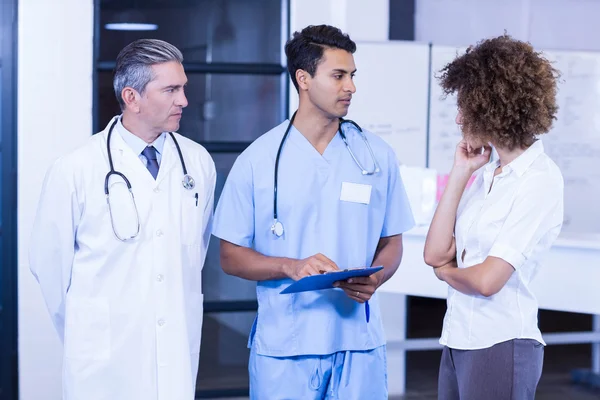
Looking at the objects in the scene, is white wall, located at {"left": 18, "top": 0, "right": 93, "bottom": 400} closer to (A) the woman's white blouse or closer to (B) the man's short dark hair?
(B) the man's short dark hair

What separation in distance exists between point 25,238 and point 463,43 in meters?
2.39

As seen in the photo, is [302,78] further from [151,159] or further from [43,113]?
[43,113]

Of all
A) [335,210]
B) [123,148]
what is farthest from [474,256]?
[123,148]

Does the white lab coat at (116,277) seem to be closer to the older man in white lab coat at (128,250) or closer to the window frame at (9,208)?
the older man in white lab coat at (128,250)

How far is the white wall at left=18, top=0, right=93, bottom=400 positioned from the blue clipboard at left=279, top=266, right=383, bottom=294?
6.49 ft

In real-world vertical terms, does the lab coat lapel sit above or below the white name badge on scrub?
above

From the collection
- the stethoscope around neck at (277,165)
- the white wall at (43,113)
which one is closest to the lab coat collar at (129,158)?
the stethoscope around neck at (277,165)

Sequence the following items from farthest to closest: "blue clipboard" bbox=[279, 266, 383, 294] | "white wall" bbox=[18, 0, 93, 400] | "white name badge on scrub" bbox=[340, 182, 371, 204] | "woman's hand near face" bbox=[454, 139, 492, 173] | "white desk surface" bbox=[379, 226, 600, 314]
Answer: "white wall" bbox=[18, 0, 93, 400], "white desk surface" bbox=[379, 226, 600, 314], "white name badge on scrub" bbox=[340, 182, 371, 204], "woman's hand near face" bbox=[454, 139, 492, 173], "blue clipboard" bbox=[279, 266, 383, 294]

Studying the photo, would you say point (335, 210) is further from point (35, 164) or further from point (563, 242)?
point (35, 164)

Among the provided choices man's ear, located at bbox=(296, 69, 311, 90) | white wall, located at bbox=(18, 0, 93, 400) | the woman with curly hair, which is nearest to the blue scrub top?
man's ear, located at bbox=(296, 69, 311, 90)

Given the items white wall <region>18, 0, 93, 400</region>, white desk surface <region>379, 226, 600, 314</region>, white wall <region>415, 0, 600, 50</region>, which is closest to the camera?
white desk surface <region>379, 226, 600, 314</region>

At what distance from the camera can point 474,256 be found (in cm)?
178

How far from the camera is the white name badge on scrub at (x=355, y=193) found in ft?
6.49

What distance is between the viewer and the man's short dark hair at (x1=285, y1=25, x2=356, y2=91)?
202 cm
